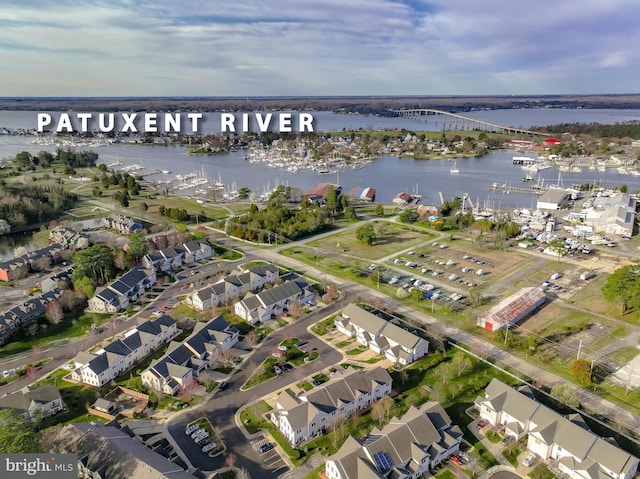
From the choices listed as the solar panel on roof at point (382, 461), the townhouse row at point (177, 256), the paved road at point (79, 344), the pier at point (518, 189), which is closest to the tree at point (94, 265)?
the townhouse row at point (177, 256)

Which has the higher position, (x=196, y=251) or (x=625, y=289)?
(x=625, y=289)

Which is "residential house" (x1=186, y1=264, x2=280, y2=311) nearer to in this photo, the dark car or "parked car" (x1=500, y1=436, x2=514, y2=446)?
the dark car

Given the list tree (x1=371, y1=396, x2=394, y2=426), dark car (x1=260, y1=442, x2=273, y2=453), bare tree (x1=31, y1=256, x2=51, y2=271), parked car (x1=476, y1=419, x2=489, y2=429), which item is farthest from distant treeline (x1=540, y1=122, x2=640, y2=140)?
bare tree (x1=31, y1=256, x2=51, y2=271)

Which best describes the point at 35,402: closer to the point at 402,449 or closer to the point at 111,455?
the point at 111,455

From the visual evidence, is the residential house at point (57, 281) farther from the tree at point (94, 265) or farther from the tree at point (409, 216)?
the tree at point (409, 216)

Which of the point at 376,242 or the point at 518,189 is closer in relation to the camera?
the point at 376,242

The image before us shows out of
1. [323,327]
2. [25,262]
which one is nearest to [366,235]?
[323,327]
